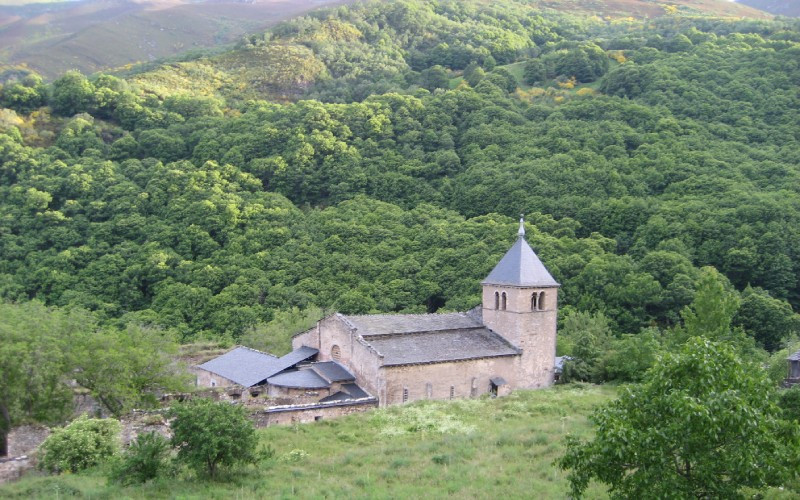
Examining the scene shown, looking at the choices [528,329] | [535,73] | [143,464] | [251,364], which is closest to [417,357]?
[528,329]

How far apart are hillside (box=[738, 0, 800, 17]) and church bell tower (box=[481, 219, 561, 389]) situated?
114 m

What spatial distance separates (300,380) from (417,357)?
495 centimetres

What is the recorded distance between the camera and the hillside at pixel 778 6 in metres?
129

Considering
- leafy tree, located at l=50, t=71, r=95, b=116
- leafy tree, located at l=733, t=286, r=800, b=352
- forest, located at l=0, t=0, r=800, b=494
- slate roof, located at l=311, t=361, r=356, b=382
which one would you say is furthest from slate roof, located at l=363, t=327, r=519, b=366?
leafy tree, located at l=50, t=71, r=95, b=116

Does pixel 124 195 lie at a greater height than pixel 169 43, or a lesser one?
lesser

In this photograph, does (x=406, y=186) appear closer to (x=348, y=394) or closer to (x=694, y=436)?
(x=348, y=394)

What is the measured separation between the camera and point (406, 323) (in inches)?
1344


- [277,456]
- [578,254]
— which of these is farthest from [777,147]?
[277,456]

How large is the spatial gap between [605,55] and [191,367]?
6622 centimetres

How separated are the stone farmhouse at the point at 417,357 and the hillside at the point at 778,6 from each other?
115383 millimetres

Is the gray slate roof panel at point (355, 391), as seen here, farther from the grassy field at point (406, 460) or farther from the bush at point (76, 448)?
the bush at point (76, 448)

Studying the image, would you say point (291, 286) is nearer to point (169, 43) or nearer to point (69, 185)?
point (69, 185)

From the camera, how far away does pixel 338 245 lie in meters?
54.9

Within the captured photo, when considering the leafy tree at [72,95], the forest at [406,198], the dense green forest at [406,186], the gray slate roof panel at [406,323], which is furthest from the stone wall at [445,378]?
the leafy tree at [72,95]
